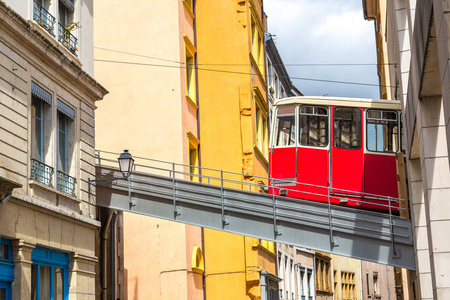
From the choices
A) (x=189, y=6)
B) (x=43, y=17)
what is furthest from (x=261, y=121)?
(x=43, y=17)

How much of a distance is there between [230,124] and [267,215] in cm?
1139

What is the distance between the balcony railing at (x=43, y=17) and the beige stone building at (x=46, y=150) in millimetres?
24

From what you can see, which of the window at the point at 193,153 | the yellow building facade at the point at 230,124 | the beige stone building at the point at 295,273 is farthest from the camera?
the beige stone building at the point at 295,273

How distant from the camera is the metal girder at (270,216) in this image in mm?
17297

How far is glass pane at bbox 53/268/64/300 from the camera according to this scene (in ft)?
53.2

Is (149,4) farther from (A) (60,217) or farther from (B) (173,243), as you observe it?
(A) (60,217)

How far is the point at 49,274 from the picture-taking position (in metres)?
16.0

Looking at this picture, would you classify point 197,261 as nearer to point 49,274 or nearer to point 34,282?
point 49,274

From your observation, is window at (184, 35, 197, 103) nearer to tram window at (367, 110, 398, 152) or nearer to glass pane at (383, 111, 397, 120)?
tram window at (367, 110, 398, 152)

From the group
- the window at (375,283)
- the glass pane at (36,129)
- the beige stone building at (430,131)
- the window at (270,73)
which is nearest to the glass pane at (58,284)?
the glass pane at (36,129)

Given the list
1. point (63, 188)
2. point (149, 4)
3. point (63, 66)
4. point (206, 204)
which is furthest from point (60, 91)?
point (149, 4)

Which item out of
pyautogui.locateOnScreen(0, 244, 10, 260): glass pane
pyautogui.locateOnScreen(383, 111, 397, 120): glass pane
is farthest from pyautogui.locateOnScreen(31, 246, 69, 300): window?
pyautogui.locateOnScreen(383, 111, 397, 120): glass pane

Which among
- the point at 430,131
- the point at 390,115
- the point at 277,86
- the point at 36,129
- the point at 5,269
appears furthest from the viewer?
the point at 277,86

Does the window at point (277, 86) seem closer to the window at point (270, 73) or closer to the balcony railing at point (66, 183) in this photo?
the window at point (270, 73)
